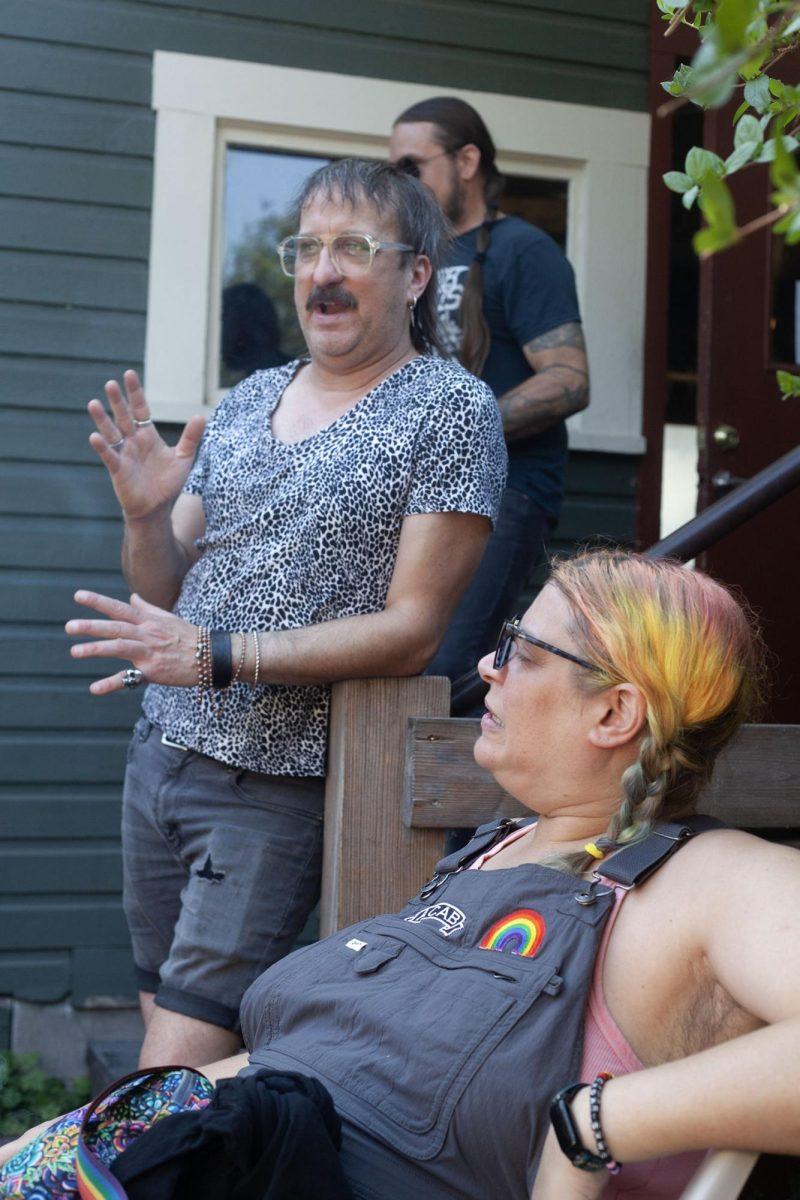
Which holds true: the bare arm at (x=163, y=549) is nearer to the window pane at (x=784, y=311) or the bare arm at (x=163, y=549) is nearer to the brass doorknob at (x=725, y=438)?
the brass doorknob at (x=725, y=438)

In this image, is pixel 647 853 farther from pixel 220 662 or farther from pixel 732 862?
pixel 220 662

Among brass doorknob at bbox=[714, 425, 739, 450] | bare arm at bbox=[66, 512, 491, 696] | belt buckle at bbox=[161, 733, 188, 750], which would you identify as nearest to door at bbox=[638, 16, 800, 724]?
brass doorknob at bbox=[714, 425, 739, 450]

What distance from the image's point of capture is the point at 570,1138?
→ 142 centimetres

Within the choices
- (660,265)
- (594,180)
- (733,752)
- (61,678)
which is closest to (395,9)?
(594,180)

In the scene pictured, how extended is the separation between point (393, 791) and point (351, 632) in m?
0.27

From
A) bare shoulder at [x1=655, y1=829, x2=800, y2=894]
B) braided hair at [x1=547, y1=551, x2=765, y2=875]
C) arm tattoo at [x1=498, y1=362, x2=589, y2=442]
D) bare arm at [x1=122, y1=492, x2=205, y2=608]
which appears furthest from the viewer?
arm tattoo at [x1=498, y1=362, x2=589, y2=442]

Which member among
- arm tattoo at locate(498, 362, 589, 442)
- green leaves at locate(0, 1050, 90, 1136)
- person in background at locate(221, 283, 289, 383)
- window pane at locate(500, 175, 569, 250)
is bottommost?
green leaves at locate(0, 1050, 90, 1136)

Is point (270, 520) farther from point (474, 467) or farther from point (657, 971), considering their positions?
point (657, 971)

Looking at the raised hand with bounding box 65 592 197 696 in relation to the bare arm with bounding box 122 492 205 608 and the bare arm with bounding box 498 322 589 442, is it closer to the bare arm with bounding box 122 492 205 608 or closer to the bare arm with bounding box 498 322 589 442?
the bare arm with bounding box 122 492 205 608

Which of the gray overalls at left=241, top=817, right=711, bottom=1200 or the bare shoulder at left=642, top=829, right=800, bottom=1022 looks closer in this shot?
the bare shoulder at left=642, top=829, right=800, bottom=1022

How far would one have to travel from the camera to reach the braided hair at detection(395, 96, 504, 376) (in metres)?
3.61

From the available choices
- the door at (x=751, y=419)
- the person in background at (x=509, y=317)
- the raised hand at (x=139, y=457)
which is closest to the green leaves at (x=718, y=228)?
the raised hand at (x=139, y=457)

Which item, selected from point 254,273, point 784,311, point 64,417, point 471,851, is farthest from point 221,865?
point 784,311

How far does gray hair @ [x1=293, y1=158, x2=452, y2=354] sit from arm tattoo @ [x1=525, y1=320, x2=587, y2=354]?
2.88 feet
